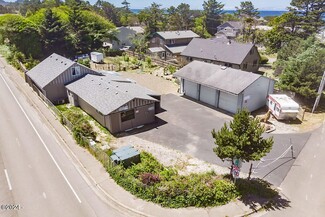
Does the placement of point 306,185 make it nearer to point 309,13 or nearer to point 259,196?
point 259,196

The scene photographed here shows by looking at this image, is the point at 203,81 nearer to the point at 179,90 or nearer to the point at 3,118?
the point at 179,90

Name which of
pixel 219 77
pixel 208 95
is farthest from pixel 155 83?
pixel 219 77

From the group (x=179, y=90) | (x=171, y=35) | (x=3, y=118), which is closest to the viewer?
(x=3, y=118)

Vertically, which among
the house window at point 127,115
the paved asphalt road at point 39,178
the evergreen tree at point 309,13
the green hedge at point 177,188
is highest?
the evergreen tree at point 309,13

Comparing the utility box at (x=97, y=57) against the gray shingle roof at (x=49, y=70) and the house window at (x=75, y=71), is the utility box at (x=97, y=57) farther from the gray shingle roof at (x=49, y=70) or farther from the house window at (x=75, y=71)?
the house window at (x=75, y=71)

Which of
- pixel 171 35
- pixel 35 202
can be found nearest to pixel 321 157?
pixel 35 202

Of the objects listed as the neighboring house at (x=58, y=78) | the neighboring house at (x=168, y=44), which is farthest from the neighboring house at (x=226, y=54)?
the neighboring house at (x=58, y=78)

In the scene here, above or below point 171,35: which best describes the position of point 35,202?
below
